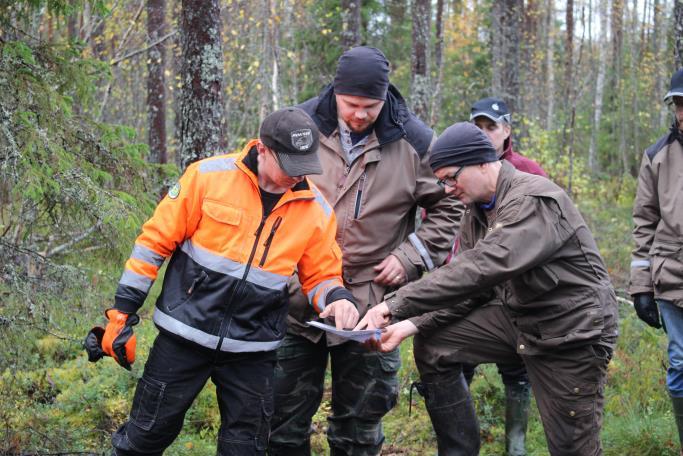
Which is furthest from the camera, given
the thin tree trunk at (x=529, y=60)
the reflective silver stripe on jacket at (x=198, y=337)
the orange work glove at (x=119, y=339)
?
the thin tree trunk at (x=529, y=60)

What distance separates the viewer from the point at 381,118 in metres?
4.34

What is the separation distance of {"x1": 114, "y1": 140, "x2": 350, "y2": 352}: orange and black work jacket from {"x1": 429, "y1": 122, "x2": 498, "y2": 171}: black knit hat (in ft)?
2.45

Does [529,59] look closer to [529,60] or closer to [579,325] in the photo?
[529,60]

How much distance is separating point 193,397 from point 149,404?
0.23m

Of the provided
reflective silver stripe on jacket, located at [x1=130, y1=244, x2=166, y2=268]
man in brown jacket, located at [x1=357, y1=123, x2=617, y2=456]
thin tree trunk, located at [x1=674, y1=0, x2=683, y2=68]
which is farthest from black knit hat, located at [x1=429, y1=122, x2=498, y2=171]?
thin tree trunk, located at [x1=674, y1=0, x2=683, y2=68]

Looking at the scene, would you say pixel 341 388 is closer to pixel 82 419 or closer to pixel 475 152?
pixel 475 152

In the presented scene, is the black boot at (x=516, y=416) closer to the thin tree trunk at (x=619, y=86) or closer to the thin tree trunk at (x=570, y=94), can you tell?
the thin tree trunk at (x=570, y=94)

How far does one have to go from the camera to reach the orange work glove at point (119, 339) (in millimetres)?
3584

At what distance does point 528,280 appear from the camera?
155 inches

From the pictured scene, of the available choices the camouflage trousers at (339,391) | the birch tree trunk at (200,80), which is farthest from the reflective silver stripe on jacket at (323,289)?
the birch tree trunk at (200,80)

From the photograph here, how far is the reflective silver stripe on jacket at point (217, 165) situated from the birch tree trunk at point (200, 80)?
2.09m

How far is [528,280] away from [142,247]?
2.00 metres

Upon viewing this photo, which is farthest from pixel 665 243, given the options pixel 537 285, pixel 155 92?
pixel 155 92

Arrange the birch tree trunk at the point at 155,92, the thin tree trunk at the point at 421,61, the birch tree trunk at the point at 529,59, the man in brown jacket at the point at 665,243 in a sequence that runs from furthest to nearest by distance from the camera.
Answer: the birch tree trunk at the point at 529,59
the birch tree trunk at the point at 155,92
the thin tree trunk at the point at 421,61
the man in brown jacket at the point at 665,243
